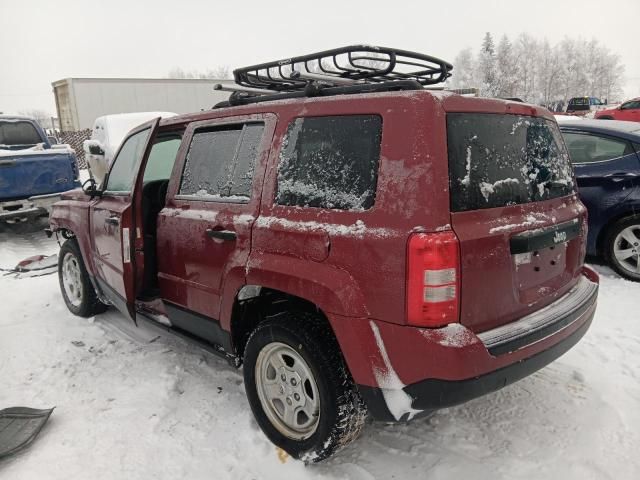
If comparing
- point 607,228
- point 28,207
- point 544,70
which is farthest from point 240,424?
point 544,70

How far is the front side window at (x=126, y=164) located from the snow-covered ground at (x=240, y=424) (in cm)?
135

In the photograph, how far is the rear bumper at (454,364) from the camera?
6.64 ft

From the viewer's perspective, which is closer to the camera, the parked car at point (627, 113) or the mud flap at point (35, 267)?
the mud flap at point (35, 267)

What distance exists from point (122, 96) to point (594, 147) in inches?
825

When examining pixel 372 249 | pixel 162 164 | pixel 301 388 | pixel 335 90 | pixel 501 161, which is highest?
pixel 335 90

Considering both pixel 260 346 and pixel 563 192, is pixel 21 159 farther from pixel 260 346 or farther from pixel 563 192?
pixel 563 192

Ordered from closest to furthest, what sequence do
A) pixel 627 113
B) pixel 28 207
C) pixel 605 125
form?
pixel 605 125, pixel 28 207, pixel 627 113

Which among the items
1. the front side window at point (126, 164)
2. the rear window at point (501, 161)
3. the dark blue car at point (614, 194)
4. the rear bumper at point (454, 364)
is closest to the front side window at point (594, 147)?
the dark blue car at point (614, 194)

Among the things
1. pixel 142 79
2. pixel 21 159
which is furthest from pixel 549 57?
pixel 21 159

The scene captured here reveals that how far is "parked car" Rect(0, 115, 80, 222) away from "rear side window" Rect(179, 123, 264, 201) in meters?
6.22

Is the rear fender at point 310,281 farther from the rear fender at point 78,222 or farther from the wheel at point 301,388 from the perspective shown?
the rear fender at point 78,222

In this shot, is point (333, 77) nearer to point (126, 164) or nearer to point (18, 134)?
point (126, 164)

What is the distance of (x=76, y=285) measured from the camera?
16.1 feet

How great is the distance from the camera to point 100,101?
2153 centimetres
